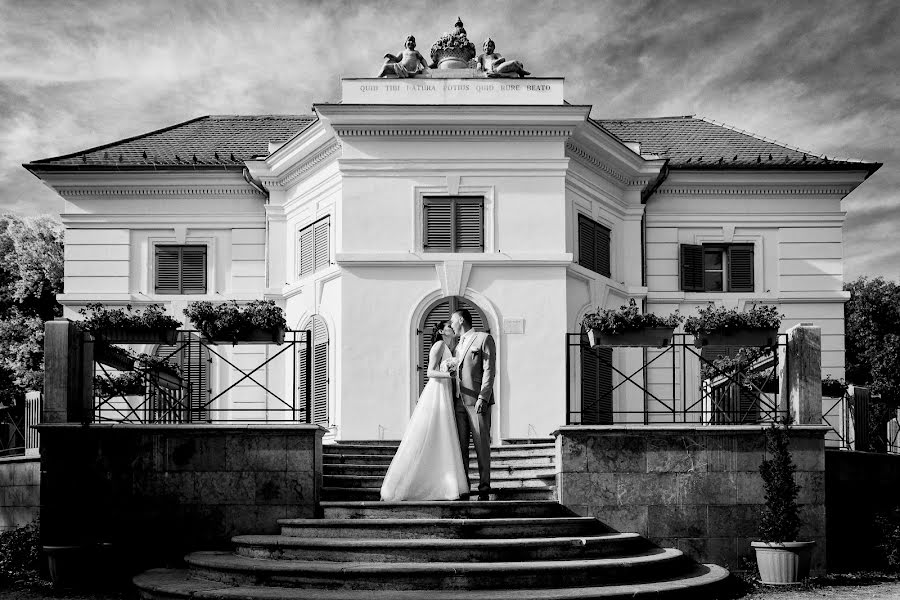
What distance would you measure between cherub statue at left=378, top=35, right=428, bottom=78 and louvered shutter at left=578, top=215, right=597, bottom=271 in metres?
4.40

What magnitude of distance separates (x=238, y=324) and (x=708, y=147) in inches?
563

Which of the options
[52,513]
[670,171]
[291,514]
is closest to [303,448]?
[291,514]

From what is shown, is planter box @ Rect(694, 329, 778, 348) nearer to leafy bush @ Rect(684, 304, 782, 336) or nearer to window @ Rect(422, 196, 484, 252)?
leafy bush @ Rect(684, 304, 782, 336)

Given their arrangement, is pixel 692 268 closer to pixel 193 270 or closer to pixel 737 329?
pixel 737 329

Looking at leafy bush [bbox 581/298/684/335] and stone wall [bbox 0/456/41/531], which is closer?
leafy bush [bbox 581/298/684/335]

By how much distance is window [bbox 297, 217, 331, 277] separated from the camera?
2191 centimetres

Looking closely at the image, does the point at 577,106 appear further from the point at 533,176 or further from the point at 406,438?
the point at 406,438

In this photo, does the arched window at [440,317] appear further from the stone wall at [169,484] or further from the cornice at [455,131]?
the stone wall at [169,484]

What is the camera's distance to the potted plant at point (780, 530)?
1368cm

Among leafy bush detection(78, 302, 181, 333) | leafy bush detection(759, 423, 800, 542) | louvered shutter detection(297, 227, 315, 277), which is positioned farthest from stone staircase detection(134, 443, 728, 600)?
louvered shutter detection(297, 227, 315, 277)

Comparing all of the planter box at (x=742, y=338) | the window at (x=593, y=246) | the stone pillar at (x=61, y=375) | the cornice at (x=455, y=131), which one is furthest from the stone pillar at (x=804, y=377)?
the stone pillar at (x=61, y=375)

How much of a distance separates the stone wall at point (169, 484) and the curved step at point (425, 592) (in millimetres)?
1254

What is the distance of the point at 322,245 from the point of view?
72.3 feet

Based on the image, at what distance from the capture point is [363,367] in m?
20.4
